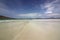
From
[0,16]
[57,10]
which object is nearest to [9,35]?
[0,16]

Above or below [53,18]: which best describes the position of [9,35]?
below

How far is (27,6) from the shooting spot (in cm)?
95

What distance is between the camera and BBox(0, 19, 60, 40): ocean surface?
95 cm

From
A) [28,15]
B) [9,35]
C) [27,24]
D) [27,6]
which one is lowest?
[9,35]

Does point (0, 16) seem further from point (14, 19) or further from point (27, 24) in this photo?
point (27, 24)

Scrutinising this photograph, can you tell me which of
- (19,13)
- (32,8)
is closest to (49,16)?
(32,8)

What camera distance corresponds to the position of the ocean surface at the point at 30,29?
947mm

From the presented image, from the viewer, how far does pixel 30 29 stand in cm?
98

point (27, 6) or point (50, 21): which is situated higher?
point (27, 6)

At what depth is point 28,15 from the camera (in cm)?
96

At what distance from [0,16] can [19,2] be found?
27cm

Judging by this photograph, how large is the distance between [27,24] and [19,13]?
158mm

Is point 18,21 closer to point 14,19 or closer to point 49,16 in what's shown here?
point 14,19

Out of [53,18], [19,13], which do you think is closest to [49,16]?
[53,18]
